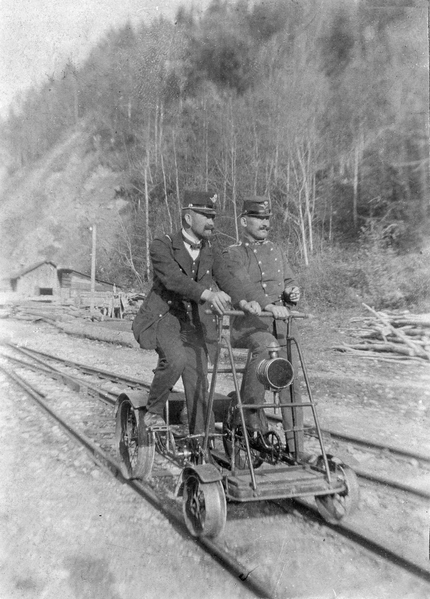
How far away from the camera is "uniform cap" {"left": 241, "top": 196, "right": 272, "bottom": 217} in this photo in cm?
489

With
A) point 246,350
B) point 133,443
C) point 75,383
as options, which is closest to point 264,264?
point 133,443

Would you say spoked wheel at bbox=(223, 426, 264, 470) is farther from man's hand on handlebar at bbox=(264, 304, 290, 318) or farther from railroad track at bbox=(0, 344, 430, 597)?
man's hand on handlebar at bbox=(264, 304, 290, 318)

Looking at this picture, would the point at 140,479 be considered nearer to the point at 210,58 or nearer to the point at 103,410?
the point at 103,410

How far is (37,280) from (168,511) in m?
45.2

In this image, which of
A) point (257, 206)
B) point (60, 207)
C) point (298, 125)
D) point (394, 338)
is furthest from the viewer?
point (60, 207)

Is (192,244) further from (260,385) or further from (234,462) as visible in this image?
(234,462)

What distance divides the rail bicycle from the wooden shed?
43.4 m

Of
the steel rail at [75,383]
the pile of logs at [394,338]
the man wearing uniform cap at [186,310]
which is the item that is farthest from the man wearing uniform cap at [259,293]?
the pile of logs at [394,338]

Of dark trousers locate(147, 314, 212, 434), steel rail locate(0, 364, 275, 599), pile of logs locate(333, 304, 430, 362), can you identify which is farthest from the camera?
pile of logs locate(333, 304, 430, 362)

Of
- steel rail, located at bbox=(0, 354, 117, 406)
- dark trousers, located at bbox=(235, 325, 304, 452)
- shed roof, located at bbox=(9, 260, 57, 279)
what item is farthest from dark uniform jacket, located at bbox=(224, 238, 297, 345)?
shed roof, located at bbox=(9, 260, 57, 279)

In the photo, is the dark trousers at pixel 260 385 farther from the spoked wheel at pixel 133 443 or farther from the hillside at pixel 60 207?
the hillside at pixel 60 207

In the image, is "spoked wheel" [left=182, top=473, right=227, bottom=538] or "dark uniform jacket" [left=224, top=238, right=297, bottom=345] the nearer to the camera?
"spoked wheel" [left=182, top=473, right=227, bottom=538]

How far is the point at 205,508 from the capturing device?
322cm

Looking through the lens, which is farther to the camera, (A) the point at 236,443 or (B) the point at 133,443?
(B) the point at 133,443
